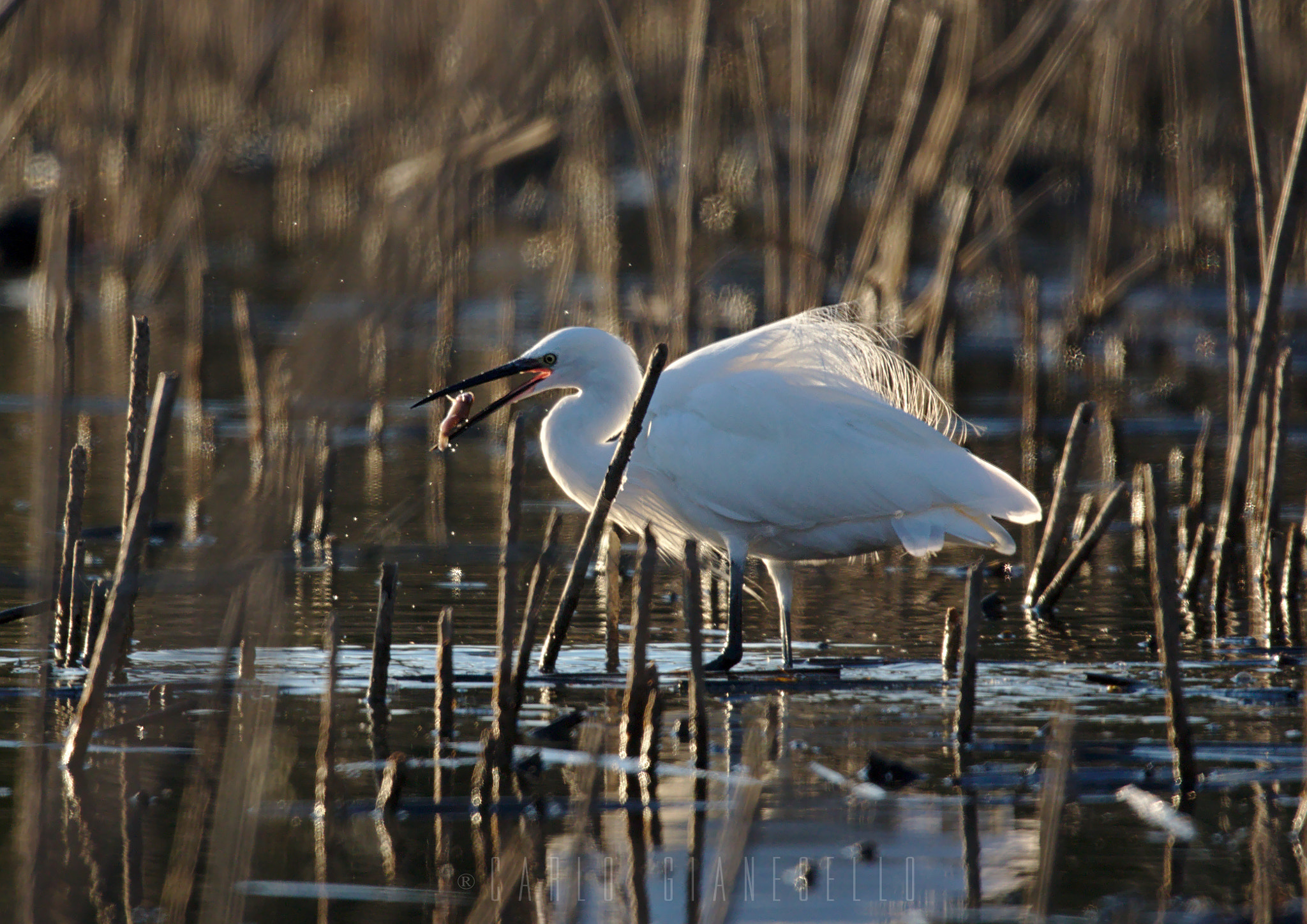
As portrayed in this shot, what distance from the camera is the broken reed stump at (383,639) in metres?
4.46

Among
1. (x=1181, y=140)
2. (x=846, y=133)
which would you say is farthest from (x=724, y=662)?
(x=1181, y=140)

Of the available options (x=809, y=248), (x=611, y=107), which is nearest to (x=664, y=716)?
(x=809, y=248)

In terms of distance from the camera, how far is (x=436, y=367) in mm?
11117

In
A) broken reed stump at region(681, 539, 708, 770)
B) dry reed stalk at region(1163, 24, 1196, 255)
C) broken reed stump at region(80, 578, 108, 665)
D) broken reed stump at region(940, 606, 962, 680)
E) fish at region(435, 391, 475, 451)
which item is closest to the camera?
broken reed stump at region(681, 539, 708, 770)

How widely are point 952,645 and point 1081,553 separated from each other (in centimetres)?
100

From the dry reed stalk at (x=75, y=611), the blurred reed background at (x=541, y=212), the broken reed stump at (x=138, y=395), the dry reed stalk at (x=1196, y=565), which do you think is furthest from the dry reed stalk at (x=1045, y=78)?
the dry reed stalk at (x=75, y=611)

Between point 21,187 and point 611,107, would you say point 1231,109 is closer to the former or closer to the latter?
point 611,107

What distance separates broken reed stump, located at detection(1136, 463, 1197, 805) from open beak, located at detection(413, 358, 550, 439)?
2.47 m

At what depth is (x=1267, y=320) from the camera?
225 inches

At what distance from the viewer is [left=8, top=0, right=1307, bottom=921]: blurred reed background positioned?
234cm

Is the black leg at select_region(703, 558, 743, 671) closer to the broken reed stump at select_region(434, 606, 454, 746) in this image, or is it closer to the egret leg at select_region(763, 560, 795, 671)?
the egret leg at select_region(763, 560, 795, 671)

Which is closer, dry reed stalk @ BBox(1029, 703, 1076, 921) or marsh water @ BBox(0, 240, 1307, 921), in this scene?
dry reed stalk @ BBox(1029, 703, 1076, 921)

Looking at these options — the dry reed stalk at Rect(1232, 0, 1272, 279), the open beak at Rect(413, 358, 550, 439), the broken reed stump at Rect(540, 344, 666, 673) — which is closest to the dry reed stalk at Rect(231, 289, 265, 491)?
the open beak at Rect(413, 358, 550, 439)

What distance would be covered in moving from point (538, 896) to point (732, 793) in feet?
2.51
